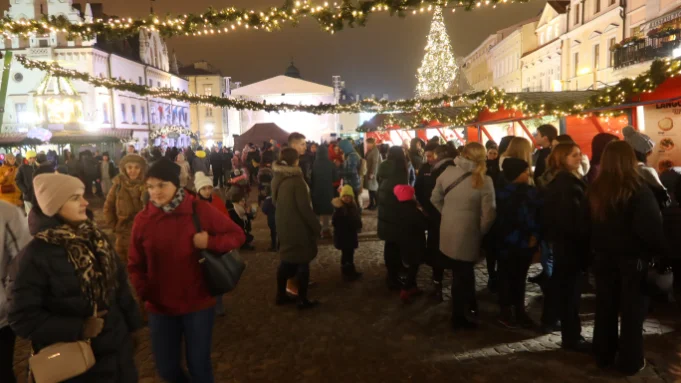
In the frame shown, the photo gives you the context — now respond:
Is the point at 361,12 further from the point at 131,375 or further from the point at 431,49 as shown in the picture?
the point at 431,49

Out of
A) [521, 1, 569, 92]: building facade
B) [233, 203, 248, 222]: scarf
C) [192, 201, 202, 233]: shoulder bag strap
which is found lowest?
[233, 203, 248, 222]: scarf

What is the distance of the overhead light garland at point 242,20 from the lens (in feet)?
19.0

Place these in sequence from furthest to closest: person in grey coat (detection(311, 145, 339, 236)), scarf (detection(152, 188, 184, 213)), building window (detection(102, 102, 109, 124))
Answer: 1. building window (detection(102, 102, 109, 124))
2. person in grey coat (detection(311, 145, 339, 236))
3. scarf (detection(152, 188, 184, 213))

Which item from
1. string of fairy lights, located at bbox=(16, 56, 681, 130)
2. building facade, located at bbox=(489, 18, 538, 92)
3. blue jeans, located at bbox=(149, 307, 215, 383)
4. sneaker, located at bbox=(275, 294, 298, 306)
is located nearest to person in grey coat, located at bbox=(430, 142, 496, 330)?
sneaker, located at bbox=(275, 294, 298, 306)

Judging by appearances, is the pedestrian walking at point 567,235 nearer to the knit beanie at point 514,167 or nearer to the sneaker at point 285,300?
the knit beanie at point 514,167

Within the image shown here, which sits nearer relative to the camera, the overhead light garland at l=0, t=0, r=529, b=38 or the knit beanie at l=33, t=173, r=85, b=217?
the knit beanie at l=33, t=173, r=85, b=217

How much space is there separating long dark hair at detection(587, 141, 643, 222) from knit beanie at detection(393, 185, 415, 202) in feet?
7.69

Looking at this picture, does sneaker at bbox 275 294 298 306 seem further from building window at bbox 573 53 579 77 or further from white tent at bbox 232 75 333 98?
white tent at bbox 232 75 333 98

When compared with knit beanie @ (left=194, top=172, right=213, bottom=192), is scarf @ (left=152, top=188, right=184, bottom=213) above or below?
above

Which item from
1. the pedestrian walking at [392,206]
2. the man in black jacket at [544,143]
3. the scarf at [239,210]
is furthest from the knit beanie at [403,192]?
the scarf at [239,210]

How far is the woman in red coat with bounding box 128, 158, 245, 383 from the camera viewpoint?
3252 mm

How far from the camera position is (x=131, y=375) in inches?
114

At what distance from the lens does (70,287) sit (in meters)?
2.57

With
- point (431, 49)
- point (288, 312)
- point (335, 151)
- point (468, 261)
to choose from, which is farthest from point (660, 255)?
point (431, 49)
